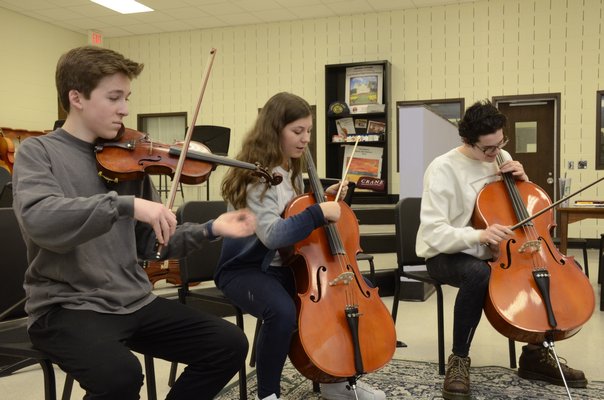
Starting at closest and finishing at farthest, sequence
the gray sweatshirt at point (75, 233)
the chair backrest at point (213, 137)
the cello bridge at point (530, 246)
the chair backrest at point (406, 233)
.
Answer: the gray sweatshirt at point (75, 233) → the cello bridge at point (530, 246) → the chair backrest at point (406, 233) → the chair backrest at point (213, 137)

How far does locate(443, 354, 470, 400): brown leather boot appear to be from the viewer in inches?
77.2

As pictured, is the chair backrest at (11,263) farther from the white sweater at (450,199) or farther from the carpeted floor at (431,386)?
the white sweater at (450,199)

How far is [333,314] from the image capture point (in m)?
1.62

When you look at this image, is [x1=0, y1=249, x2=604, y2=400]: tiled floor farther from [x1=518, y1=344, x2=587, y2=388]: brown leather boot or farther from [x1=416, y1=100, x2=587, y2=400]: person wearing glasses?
[x1=416, y1=100, x2=587, y2=400]: person wearing glasses

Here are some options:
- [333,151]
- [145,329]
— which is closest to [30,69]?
[333,151]

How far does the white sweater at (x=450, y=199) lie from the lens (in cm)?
205

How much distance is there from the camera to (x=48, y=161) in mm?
1235

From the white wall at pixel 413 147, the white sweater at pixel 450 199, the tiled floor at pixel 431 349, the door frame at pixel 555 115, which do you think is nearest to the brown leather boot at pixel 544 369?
the tiled floor at pixel 431 349

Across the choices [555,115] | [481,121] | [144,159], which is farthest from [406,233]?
[555,115]

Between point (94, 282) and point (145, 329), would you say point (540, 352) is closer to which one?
point (145, 329)

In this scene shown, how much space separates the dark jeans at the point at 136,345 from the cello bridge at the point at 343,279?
1.17 ft

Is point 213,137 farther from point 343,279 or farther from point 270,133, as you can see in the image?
point 343,279

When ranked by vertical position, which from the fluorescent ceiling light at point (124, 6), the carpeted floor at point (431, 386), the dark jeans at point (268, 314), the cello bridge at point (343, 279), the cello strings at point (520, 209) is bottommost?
the carpeted floor at point (431, 386)

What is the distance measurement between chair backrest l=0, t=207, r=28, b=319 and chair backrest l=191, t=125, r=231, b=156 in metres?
4.29
